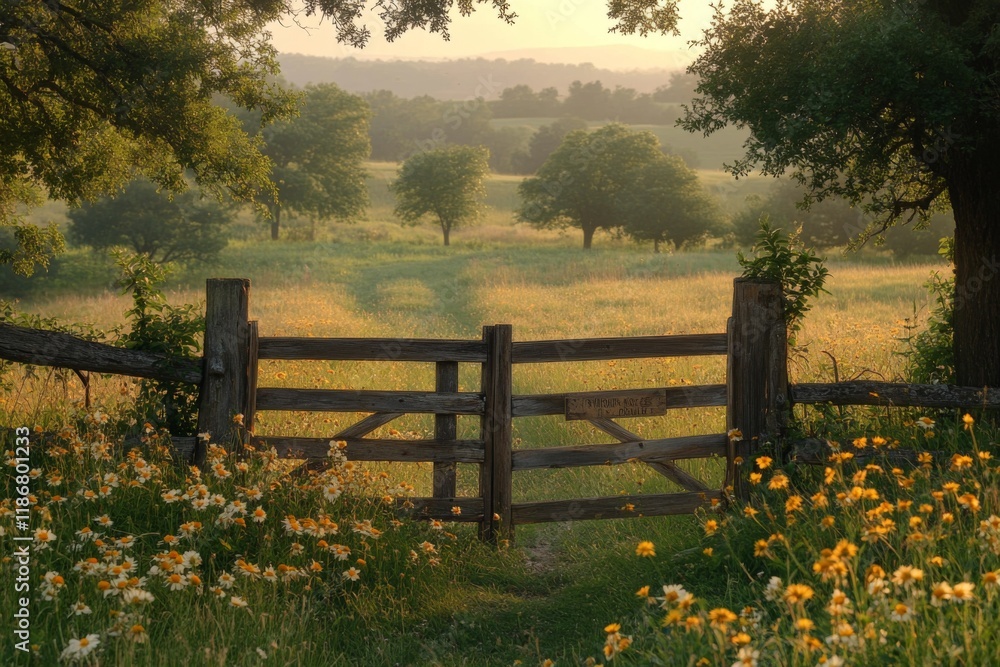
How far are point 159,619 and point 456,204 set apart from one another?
5921 cm

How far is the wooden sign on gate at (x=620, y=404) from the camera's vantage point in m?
7.23

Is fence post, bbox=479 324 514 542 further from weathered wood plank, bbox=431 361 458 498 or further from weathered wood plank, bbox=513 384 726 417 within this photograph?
weathered wood plank, bbox=431 361 458 498

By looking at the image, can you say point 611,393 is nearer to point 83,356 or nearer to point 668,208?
point 83,356

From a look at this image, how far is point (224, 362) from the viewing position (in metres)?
6.97

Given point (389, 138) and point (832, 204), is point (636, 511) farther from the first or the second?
point (389, 138)

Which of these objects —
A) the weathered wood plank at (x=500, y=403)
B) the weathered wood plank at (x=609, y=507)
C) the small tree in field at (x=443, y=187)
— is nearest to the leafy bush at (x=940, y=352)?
the weathered wood plank at (x=609, y=507)

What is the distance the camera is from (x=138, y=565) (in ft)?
17.1

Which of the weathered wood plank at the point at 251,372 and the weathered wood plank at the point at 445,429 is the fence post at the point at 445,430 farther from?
the weathered wood plank at the point at 251,372

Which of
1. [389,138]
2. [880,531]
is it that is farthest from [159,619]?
[389,138]

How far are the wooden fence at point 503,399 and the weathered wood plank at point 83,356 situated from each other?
0.02m

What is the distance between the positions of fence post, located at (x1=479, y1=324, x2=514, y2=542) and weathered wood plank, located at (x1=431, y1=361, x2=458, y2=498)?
260mm

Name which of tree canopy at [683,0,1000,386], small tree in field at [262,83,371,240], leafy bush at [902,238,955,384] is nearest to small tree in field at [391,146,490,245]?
small tree in field at [262,83,371,240]

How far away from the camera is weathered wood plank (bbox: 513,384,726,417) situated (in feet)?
23.6

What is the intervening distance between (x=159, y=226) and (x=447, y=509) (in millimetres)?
37279
